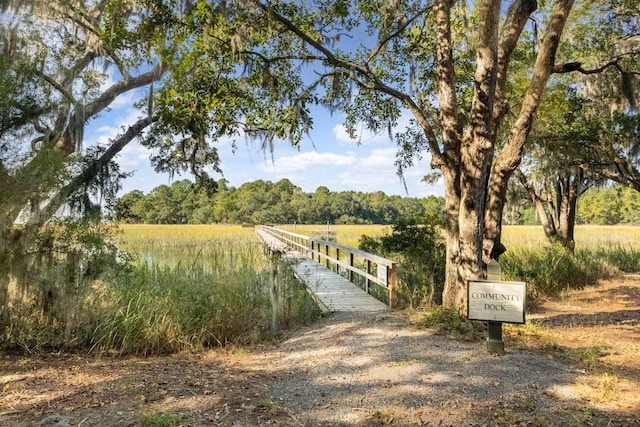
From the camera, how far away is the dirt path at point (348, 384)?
3051mm

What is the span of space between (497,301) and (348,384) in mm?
1762

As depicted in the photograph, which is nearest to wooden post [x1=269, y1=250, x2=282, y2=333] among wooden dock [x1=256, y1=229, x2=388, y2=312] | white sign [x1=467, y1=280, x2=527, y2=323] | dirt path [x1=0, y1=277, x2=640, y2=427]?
wooden dock [x1=256, y1=229, x2=388, y2=312]

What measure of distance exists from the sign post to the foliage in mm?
3143

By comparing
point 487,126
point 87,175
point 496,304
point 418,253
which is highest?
point 487,126

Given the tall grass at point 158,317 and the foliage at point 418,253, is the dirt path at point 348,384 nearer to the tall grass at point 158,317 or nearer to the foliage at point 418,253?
the tall grass at point 158,317

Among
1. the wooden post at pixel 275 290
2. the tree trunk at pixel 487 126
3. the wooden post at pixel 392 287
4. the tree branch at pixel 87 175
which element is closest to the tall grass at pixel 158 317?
the wooden post at pixel 275 290

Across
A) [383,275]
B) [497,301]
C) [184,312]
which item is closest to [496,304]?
[497,301]

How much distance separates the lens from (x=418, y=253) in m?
9.21

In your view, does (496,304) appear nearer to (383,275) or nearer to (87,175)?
(383,275)

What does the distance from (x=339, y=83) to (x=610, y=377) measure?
6.02 metres

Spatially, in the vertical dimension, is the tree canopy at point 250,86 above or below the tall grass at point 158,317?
above

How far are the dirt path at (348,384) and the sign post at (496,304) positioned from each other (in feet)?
0.78

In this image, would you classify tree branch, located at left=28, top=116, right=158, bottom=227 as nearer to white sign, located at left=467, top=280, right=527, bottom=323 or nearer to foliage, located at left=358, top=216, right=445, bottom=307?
white sign, located at left=467, top=280, right=527, bottom=323

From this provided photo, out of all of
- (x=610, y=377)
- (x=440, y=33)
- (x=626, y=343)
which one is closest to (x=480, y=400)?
(x=610, y=377)
